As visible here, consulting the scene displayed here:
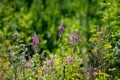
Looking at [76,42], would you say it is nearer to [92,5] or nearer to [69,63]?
[69,63]

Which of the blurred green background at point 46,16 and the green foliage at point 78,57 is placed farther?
the blurred green background at point 46,16

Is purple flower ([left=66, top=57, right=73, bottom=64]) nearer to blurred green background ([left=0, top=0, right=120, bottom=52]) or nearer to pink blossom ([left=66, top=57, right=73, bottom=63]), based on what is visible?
pink blossom ([left=66, top=57, right=73, bottom=63])

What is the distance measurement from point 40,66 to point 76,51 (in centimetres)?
62

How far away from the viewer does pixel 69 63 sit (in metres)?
3.88

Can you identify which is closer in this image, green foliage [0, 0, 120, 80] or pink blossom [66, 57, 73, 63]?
green foliage [0, 0, 120, 80]

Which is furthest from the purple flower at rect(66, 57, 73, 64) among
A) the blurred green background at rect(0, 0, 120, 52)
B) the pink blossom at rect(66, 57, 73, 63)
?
the blurred green background at rect(0, 0, 120, 52)

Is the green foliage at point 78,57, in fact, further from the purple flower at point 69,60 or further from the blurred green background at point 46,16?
the blurred green background at point 46,16

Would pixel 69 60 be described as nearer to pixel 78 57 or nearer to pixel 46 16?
pixel 78 57

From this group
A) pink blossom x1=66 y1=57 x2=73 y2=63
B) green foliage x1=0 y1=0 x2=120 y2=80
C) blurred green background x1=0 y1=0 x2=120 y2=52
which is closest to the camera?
green foliage x1=0 y1=0 x2=120 y2=80

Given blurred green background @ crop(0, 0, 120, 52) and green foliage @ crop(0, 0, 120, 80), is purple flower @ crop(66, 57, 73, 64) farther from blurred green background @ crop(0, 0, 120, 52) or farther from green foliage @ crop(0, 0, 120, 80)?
blurred green background @ crop(0, 0, 120, 52)

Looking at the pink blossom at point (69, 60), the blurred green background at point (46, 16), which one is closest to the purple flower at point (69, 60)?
the pink blossom at point (69, 60)

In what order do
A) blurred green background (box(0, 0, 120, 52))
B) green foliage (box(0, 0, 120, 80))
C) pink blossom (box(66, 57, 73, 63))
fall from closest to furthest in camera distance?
green foliage (box(0, 0, 120, 80)), pink blossom (box(66, 57, 73, 63)), blurred green background (box(0, 0, 120, 52))

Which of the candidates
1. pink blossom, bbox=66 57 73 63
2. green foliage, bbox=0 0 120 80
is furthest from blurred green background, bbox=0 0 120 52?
pink blossom, bbox=66 57 73 63

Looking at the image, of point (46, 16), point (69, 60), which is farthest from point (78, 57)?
point (46, 16)
